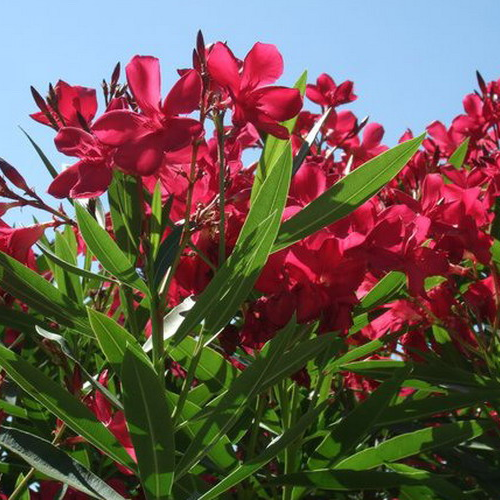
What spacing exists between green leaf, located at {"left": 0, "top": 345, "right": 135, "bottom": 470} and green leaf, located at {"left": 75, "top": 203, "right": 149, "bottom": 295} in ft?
0.46

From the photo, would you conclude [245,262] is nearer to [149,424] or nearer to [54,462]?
[149,424]

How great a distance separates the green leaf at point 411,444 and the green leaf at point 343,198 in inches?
12.6

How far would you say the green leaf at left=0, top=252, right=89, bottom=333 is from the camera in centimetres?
98

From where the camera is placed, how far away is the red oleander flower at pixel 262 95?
3.24 feet

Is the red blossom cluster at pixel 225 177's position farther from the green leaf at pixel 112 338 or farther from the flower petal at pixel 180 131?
the green leaf at pixel 112 338

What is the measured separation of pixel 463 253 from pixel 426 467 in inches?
20.7

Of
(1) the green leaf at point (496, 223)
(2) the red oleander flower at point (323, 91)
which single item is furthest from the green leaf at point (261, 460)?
(2) the red oleander flower at point (323, 91)

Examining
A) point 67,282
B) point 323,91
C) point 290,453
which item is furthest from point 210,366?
point 323,91

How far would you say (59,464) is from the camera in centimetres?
96

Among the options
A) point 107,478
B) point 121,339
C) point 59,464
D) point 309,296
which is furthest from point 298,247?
point 107,478

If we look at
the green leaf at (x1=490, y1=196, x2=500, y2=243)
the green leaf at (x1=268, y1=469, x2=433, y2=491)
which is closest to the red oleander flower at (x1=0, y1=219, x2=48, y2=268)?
the green leaf at (x1=268, y1=469, x2=433, y2=491)

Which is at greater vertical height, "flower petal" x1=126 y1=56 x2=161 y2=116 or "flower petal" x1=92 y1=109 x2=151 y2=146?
"flower petal" x1=126 y1=56 x2=161 y2=116

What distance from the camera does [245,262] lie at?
0.90 meters

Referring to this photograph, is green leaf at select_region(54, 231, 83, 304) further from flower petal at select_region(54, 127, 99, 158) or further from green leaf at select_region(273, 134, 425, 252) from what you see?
green leaf at select_region(273, 134, 425, 252)
